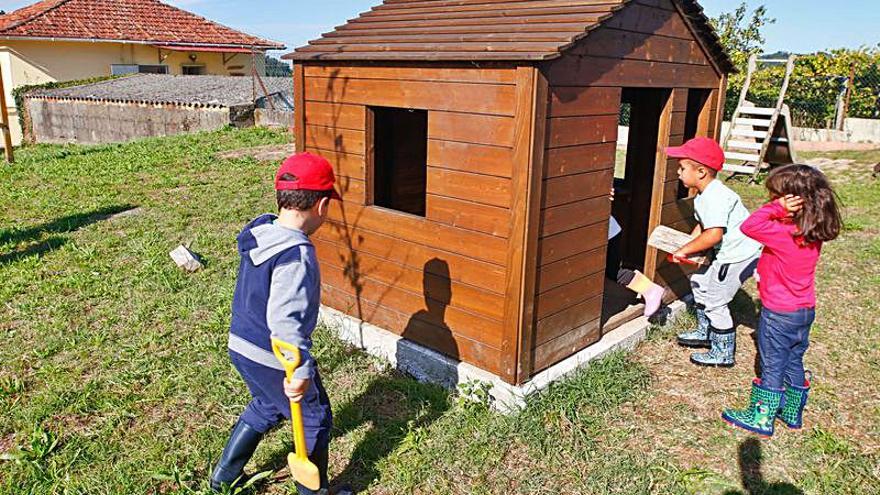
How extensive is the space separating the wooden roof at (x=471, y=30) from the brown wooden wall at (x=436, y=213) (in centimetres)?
12

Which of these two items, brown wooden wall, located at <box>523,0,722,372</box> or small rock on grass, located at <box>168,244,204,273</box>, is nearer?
brown wooden wall, located at <box>523,0,722,372</box>

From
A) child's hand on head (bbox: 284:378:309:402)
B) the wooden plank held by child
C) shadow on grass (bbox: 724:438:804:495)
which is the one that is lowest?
shadow on grass (bbox: 724:438:804:495)

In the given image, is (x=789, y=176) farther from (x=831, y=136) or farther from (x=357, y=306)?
(x=831, y=136)

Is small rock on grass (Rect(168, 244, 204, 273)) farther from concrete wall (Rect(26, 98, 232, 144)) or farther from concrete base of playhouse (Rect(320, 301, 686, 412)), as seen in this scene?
concrete wall (Rect(26, 98, 232, 144))

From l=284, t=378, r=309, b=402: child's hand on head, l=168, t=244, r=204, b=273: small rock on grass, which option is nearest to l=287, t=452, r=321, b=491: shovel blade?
l=284, t=378, r=309, b=402: child's hand on head

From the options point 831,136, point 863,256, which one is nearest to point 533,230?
point 863,256

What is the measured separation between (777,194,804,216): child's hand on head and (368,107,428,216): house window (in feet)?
9.35

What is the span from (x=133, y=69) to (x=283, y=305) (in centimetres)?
2752

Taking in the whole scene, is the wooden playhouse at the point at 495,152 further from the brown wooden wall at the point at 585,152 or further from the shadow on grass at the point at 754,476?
the shadow on grass at the point at 754,476

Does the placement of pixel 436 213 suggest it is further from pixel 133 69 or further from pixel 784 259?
pixel 133 69

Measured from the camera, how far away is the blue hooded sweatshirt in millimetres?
2979

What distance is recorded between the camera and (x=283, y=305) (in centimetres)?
297

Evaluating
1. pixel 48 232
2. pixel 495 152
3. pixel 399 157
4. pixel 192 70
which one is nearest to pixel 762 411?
pixel 495 152

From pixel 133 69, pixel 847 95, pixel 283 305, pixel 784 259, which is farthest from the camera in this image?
pixel 133 69
